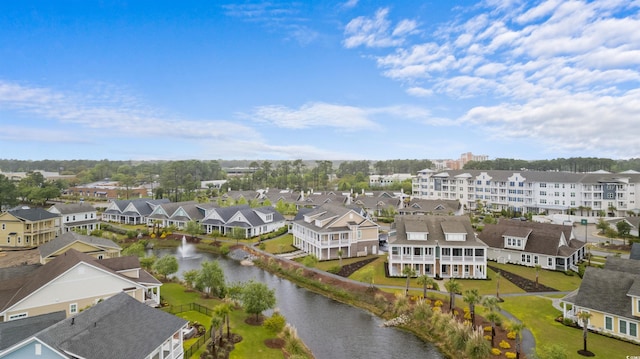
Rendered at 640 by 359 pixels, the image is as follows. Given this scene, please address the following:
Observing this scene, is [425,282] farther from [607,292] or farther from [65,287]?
[65,287]

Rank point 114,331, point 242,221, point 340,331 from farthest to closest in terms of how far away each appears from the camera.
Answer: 1. point 242,221
2. point 340,331
3. point 114,331

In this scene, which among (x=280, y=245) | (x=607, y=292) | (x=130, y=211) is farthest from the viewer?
(x=130, y=211)

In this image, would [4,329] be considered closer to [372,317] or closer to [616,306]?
[372,317]

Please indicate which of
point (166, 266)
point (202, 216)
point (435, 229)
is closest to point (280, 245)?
point (166, 266)

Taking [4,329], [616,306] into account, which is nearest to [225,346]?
[4,329]

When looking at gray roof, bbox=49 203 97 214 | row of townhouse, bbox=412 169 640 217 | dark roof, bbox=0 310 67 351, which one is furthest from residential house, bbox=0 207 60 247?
row of townhouse, bbox=412 169 640 217

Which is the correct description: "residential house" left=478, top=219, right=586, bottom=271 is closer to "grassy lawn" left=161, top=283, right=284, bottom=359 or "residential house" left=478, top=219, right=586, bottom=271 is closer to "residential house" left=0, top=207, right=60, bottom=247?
"grassy lawn" left=161, top=283, right=284, bottom=359
